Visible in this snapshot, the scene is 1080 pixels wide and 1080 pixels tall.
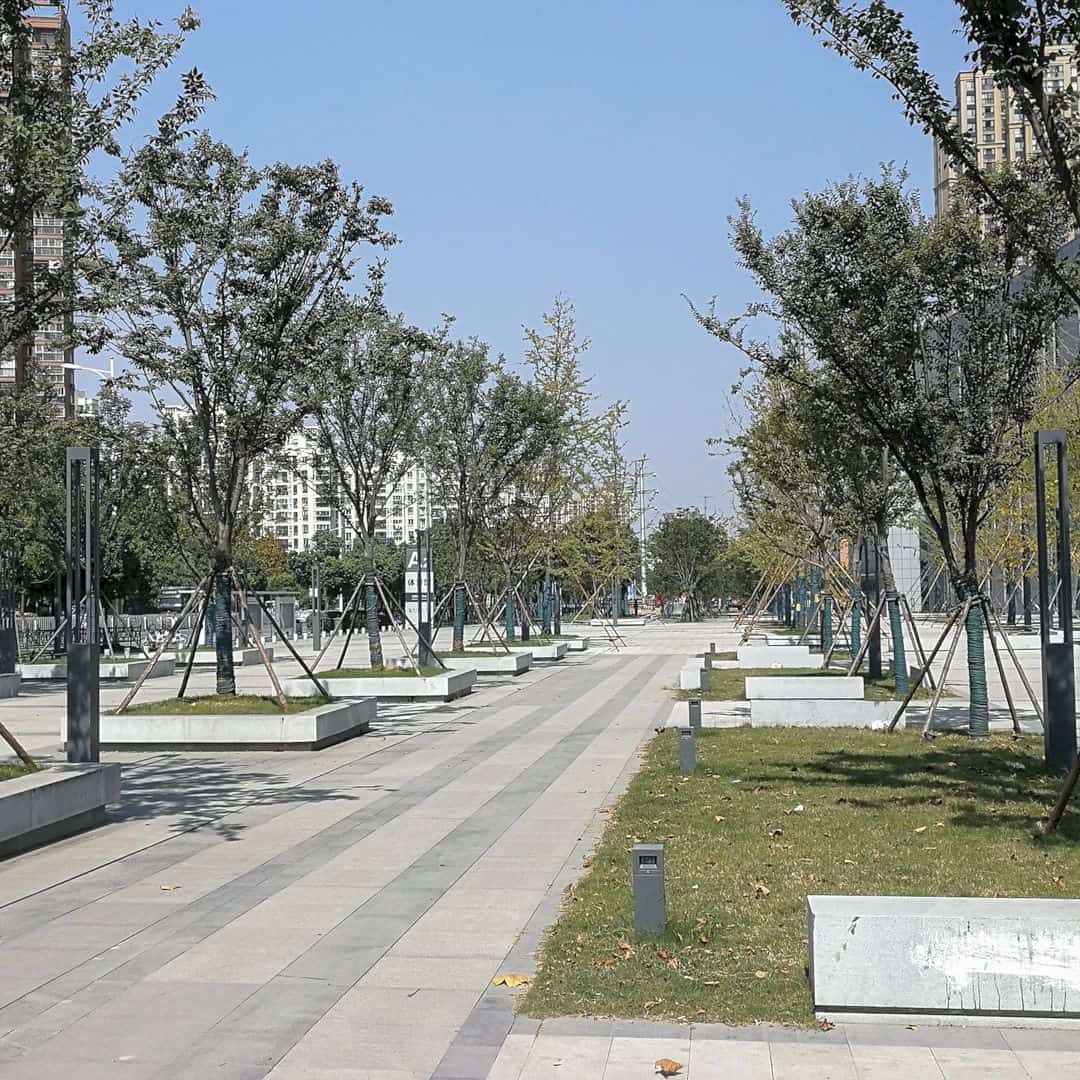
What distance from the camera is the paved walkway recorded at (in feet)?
18.4

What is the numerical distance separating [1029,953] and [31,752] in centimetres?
1384

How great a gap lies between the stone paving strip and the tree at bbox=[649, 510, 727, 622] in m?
72.7

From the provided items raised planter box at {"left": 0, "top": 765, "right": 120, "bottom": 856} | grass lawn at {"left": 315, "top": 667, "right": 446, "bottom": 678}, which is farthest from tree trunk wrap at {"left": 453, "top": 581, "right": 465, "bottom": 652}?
raised planter box at {"left": 0, "top": 765, "right": 120, "bottom": 856}

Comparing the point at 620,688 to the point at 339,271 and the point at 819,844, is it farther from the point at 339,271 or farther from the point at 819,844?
the point at 819,844

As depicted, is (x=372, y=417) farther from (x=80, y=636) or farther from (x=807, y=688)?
(x=80, y=636)

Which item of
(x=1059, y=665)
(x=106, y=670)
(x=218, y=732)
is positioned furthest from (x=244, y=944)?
(x=106, y=670)

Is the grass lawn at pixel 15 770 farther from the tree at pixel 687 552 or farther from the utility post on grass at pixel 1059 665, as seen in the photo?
the tree at pixel 687 552

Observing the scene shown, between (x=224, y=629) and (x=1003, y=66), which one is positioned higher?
(x=1003, y=66)

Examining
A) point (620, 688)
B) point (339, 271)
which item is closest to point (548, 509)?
point (620, 688)

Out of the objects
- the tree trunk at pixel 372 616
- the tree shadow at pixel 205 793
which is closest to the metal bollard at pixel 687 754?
the tree shadow at pixel 205 793

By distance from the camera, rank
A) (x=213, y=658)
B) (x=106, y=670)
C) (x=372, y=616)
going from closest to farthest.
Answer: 1. (x=372, y=616)
2. (x=106, y=670)
3. (x=213, y=658)

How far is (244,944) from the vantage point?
7594 millimetres

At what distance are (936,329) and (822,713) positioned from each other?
4925 mm

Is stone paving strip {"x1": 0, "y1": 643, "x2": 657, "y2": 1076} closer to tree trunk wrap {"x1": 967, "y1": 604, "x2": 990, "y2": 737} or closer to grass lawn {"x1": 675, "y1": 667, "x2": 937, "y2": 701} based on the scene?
tree trunk wrap {"x1": 967, "y1": 604, "x2": 990, "y2": 737}
